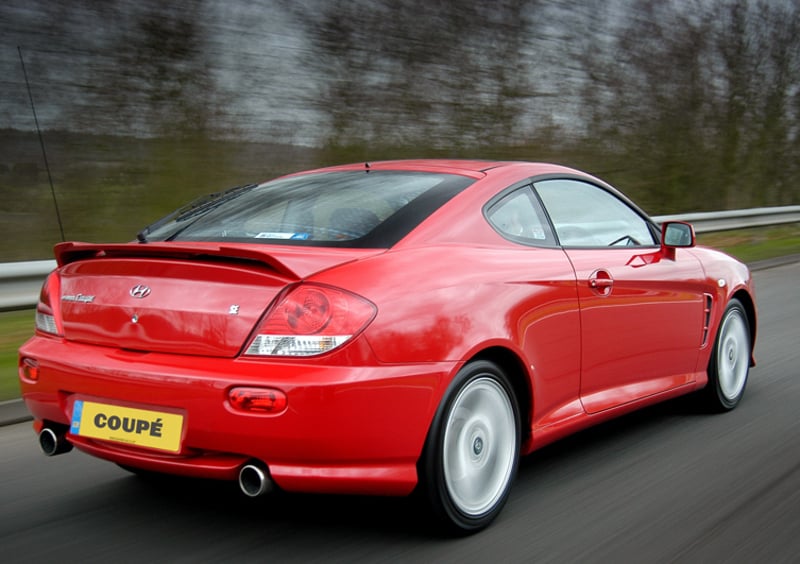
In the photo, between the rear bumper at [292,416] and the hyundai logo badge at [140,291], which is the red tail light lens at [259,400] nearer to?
the rear bumper at [292,416]

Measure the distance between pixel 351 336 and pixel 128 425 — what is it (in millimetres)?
799

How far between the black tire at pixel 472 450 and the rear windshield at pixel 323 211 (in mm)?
584

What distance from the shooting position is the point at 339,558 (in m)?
3.04

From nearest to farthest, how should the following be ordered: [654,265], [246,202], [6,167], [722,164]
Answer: [246,202]
[654,265]
[6,167]
[722,164]

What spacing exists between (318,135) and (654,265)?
8686 millimetres

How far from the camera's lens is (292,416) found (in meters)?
2.80

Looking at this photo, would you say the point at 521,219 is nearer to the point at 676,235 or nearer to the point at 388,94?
the point at 676,235

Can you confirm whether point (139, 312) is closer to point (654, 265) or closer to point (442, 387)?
point (442, 387)

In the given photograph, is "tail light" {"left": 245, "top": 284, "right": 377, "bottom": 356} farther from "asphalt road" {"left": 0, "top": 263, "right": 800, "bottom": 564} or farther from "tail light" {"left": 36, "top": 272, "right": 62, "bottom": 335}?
"tail light" {"left": 36, "top": 272, "right": 62, "bottom": 335}

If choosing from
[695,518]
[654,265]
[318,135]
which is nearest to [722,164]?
[318,135]

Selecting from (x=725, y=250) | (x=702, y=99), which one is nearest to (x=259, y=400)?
(x=725, y=250)

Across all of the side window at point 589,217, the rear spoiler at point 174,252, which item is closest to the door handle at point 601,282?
the side window at point 589,217

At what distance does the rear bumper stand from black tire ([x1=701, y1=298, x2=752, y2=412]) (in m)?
2.44

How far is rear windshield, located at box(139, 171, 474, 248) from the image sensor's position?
3398 millimetres
